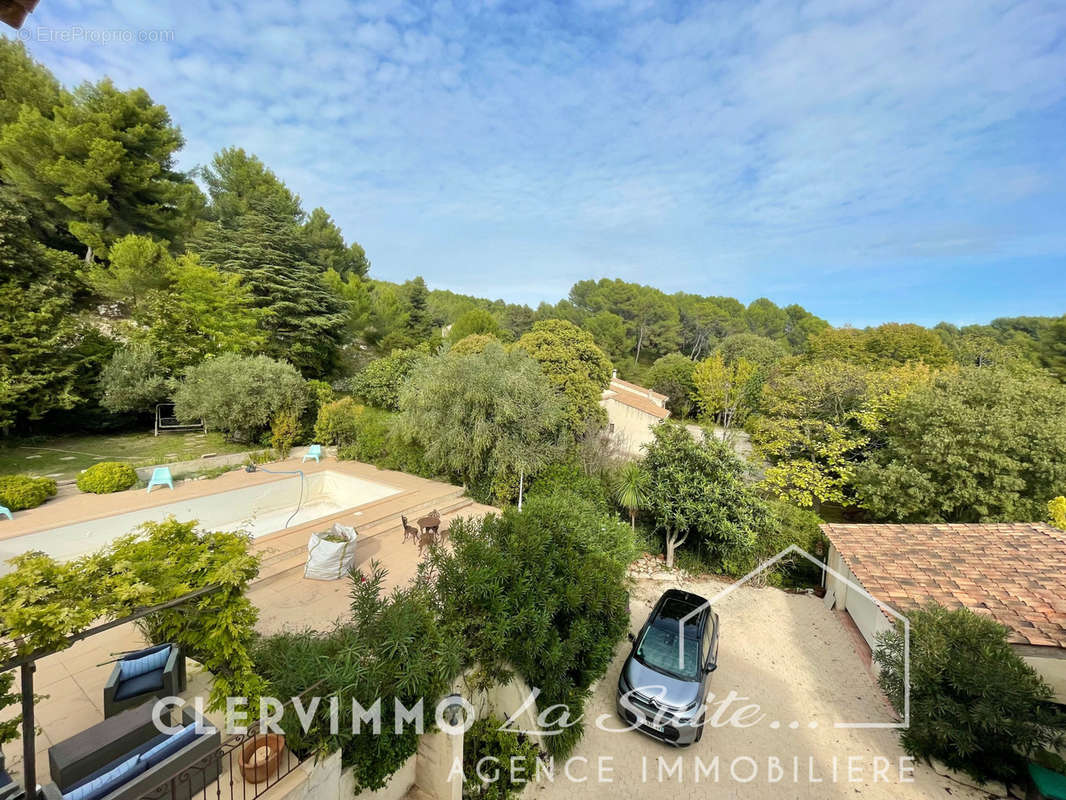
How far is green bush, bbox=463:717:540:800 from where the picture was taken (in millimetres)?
4859

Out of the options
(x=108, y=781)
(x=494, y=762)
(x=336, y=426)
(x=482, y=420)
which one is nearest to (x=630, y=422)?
(x=482, y=420)

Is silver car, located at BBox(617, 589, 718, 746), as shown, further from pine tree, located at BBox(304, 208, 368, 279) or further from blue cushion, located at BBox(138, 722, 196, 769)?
pine tree, located at BBox(304, 208, 368, 279)

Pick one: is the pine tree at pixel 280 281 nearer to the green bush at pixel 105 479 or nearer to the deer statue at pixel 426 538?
the green bush at pixel 105 479

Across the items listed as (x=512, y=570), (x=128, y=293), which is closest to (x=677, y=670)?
(x=512, y=570)

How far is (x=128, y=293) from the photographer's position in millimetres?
18328

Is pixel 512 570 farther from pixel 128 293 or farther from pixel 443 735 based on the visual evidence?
pixel 128 293

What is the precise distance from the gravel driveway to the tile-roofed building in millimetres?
1670

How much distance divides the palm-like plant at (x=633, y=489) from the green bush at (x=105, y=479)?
13519mm

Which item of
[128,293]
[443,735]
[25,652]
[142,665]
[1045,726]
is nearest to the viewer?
[25,652]

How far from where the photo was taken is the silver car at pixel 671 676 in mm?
5676

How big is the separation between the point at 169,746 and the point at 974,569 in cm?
1208

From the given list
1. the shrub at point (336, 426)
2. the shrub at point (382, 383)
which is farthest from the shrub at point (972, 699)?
the shrub at point (382, 383)

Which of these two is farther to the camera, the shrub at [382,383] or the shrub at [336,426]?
the shrub at [382,383]

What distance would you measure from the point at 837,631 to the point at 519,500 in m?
8.10
